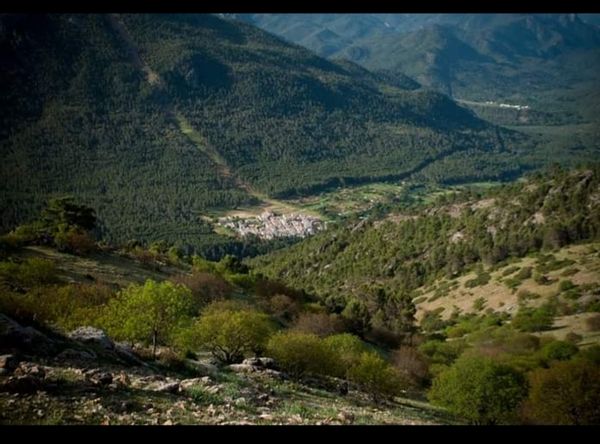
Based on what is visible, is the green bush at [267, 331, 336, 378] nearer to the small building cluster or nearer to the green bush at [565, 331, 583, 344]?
the green bush at [565, 331, 583, 344]

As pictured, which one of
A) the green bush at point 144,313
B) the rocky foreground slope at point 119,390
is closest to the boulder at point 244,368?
the rocky foreground slope at point 119,390

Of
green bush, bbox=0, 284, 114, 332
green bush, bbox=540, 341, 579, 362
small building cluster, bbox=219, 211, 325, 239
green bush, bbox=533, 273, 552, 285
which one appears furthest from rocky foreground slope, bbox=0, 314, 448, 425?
small building cluster, bbox=219, 211, 325, 239

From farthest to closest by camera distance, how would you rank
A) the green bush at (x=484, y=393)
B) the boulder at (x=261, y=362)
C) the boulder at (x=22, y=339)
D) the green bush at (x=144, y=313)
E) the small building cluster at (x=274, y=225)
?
1. the small building cluster at (x=274, y=225)
2. the boulder at (x=261, y=362)
3. the green bush at (x=484, y=393)
4. the green bush at (x=144, y=313)
5. the boulder at (x=22, y=339)

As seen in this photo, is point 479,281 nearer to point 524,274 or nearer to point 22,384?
point 524,274

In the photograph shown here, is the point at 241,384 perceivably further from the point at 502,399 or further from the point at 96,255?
the point at 96,255

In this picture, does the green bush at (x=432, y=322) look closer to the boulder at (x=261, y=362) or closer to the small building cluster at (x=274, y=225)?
the boulder at (x=261, y=362)
